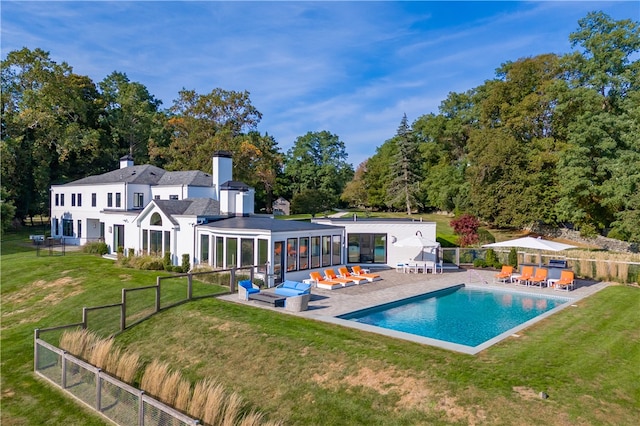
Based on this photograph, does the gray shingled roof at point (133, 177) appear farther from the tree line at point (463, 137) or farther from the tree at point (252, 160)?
the tree at point (252, 160)

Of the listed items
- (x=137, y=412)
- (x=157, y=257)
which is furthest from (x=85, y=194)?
(x=137, y=412)

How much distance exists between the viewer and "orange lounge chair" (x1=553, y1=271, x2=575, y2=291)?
19.0 m

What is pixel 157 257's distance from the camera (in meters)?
24.2

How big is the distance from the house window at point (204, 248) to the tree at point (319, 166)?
145ft

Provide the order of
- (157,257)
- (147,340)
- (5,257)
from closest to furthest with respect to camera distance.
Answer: (147,340)
(157,257)
(5,257)

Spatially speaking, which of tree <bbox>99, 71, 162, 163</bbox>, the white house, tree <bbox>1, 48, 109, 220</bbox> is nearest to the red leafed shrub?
the white house

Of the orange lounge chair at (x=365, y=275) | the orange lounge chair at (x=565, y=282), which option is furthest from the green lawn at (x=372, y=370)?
the orange lounge chair at (x=365, y=275)

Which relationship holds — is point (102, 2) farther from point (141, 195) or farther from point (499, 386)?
point (499, 386)

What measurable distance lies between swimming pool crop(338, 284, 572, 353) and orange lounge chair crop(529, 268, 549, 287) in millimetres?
1812

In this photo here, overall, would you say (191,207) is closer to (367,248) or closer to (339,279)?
(339,279)

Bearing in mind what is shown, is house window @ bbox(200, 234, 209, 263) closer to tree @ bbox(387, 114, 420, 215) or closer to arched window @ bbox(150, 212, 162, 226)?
arched window @ bbox(150, 212, 162, 226)

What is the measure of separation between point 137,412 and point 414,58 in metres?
30.5

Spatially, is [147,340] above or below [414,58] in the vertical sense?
below

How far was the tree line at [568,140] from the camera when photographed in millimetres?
34438
